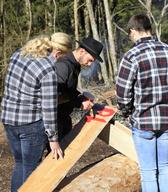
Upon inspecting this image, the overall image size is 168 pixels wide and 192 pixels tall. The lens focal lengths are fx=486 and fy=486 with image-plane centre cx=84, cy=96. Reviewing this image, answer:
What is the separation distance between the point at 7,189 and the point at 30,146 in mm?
1880

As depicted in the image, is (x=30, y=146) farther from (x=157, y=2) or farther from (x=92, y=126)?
(x=157, y=2)

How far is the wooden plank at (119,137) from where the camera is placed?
4367 mm

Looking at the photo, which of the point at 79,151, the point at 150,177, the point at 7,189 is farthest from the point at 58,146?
the point at 7,189

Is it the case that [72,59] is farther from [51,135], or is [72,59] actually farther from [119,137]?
[119,137]

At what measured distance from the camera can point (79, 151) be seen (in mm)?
4074

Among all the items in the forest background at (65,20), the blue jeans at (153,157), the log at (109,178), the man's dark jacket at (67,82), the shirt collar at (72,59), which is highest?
the forest background at (65,20)

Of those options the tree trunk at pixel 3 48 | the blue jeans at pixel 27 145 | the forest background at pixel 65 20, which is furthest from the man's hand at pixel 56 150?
the tree trunk at pixel 3 48

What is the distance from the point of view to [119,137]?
4391 millimetres

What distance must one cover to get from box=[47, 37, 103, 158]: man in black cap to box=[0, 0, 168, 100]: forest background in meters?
5.84

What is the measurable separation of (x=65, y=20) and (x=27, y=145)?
49.8 feet

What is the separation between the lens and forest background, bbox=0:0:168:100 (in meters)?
12.4

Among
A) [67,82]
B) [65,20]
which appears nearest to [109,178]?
[67,82]

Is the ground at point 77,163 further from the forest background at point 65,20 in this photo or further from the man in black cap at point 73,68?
the forest background at point 65,20

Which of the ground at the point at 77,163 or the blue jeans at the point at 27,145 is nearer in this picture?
the blue jeans at the point at 27,145
